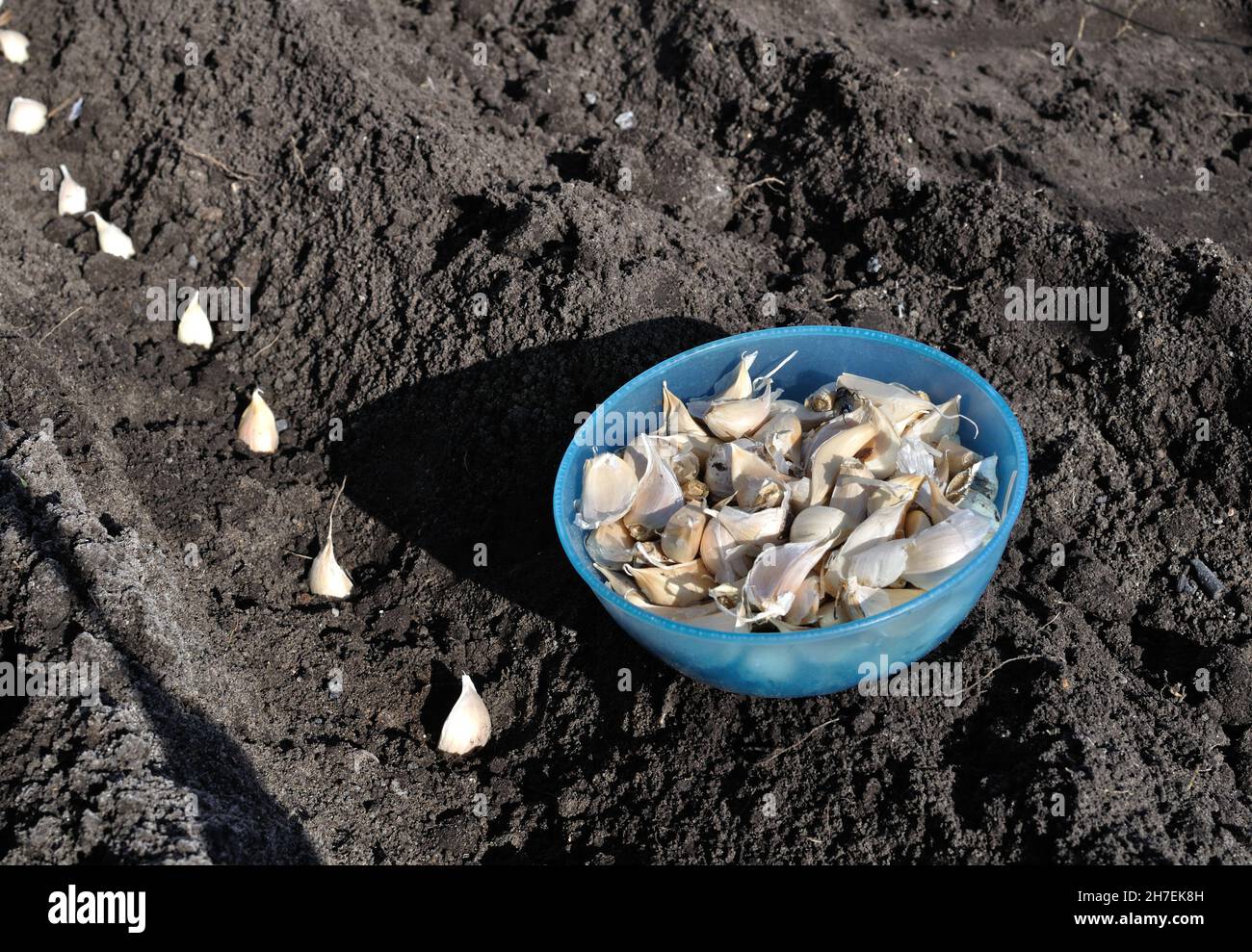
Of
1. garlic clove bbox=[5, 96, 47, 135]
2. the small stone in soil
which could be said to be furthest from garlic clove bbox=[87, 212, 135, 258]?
the small stone in soil

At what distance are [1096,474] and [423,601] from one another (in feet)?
6.43

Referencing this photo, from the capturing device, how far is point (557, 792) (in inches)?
108

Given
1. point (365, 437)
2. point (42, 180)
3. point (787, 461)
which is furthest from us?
point (42, 180)

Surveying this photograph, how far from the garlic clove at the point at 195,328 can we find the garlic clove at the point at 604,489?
1891mm

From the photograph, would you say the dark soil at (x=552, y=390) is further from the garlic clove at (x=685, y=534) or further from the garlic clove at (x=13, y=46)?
the garlic clove at (x=685, y=534)

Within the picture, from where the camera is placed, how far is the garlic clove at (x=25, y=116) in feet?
15.1

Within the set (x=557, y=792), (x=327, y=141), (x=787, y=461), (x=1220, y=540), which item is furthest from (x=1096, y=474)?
(x=327, y=141)

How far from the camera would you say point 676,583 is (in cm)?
256

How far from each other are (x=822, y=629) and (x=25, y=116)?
13.5 feet

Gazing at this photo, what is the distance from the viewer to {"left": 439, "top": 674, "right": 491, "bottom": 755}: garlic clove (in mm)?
2791

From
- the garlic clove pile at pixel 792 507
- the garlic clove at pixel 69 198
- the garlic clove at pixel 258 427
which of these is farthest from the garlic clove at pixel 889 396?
the garlic clove at pixel 69 198

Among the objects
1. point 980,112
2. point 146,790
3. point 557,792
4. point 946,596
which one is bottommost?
point 557,792

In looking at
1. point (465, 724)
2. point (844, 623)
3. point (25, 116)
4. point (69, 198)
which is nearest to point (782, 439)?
point (844, 623)

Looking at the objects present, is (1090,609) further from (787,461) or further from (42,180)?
(42,180)
